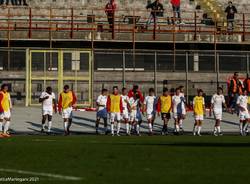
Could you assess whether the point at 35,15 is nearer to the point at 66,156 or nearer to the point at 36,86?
the point at 36,86

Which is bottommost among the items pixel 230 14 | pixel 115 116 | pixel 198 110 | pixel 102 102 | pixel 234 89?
pixel 115 116

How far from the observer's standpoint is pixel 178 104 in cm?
3647

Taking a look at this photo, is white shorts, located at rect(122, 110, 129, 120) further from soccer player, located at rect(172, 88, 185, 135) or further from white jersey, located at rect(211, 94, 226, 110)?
white jersey, located at rect(211, 94, 226, 110)

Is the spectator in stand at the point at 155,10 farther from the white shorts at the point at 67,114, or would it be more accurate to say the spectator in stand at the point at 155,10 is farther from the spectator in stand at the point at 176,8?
the white shorts at the point at 67,114

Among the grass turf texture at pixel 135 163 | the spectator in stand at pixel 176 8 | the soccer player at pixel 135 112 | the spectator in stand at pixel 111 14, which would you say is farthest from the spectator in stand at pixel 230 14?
the grass turf texture at pixel 135 163

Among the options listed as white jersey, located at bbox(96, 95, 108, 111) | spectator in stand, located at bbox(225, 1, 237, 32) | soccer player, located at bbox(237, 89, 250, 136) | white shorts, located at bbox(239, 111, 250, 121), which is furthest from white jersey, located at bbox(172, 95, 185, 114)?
spectator in stand, located at bbox(225, 1, 237, 32)

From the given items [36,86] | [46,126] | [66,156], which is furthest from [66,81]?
[66,156]

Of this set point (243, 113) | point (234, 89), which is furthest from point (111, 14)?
point (243, 113)

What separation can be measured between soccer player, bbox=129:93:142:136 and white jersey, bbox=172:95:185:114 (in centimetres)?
141

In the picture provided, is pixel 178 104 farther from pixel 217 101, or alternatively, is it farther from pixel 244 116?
pixel 244 116

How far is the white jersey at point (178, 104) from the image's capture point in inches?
1428

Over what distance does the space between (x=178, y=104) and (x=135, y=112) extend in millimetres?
1911

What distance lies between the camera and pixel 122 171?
14258 millimetres

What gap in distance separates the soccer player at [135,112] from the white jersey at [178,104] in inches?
55.5
